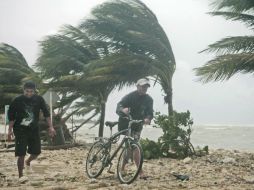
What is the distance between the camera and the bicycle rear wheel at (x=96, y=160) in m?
7.02

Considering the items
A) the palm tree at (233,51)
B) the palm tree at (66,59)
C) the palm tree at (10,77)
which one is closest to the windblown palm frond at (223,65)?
the palm tree at (233,51)

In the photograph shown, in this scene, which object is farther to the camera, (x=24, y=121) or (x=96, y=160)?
(x=96, y=160)

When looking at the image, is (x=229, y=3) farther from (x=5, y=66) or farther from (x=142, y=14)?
(x=5, y=66)

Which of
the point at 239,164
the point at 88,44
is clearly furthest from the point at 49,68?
the point at 239,164

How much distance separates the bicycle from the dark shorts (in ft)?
3.13

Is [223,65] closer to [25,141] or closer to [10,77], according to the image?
[25,141]

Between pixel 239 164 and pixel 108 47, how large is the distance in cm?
805

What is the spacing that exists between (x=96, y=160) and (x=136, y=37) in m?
8.38

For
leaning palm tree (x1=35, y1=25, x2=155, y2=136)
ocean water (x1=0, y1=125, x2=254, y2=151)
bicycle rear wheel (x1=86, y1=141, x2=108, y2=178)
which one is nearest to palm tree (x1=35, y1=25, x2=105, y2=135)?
leaning palm tree (x1=35, y1=25, x2=155, y2=136)

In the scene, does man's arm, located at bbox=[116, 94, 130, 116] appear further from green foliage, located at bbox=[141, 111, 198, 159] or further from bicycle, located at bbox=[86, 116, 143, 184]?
green foliage, located at bbox=[141, 111, 198, 159]

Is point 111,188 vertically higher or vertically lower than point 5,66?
lower

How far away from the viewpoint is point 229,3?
10.9 meters

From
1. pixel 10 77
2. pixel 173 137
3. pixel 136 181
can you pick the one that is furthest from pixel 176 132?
pixel 10 77

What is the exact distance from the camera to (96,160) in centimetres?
723
